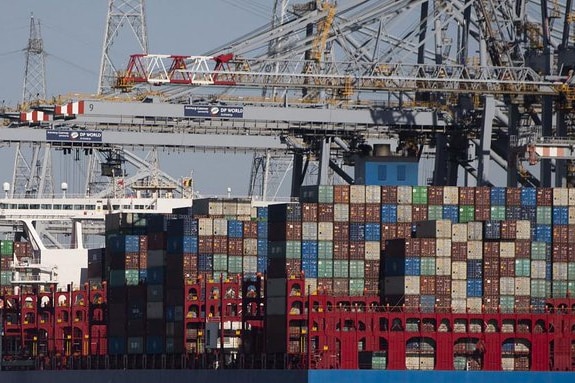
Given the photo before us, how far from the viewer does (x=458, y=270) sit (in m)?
70.9

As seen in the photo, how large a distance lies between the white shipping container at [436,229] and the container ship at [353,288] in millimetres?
63

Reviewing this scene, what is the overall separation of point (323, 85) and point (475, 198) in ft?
32.0

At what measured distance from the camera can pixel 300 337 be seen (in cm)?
7156

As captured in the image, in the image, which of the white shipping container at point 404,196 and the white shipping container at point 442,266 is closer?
the white shipping container at point 442,266

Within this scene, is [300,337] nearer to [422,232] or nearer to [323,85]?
[422,232]

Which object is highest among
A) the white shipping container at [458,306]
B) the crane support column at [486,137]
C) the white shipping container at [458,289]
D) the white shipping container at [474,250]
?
the crane support column at [486,137]

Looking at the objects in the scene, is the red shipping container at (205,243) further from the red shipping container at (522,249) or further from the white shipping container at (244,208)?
the red shipping container at (522,249)

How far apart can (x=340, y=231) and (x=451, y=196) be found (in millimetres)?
3841

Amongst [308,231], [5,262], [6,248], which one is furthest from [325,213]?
[5,262]

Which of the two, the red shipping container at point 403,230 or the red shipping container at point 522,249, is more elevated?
the red shipping container at point 403,230

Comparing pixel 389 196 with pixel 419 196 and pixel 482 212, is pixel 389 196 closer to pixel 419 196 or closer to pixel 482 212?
pixel 419 196

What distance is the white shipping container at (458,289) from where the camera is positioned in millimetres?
71062

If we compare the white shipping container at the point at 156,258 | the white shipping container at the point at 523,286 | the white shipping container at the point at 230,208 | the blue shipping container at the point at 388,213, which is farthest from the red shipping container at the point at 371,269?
the white shipping container at the point at 156,258

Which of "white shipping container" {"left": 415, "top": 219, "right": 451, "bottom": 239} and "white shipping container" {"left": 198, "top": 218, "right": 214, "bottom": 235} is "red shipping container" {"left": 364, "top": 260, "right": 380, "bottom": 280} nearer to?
"white shipping container" {"left": 415, "top": 219, "right": 451, "bottom": 239}
